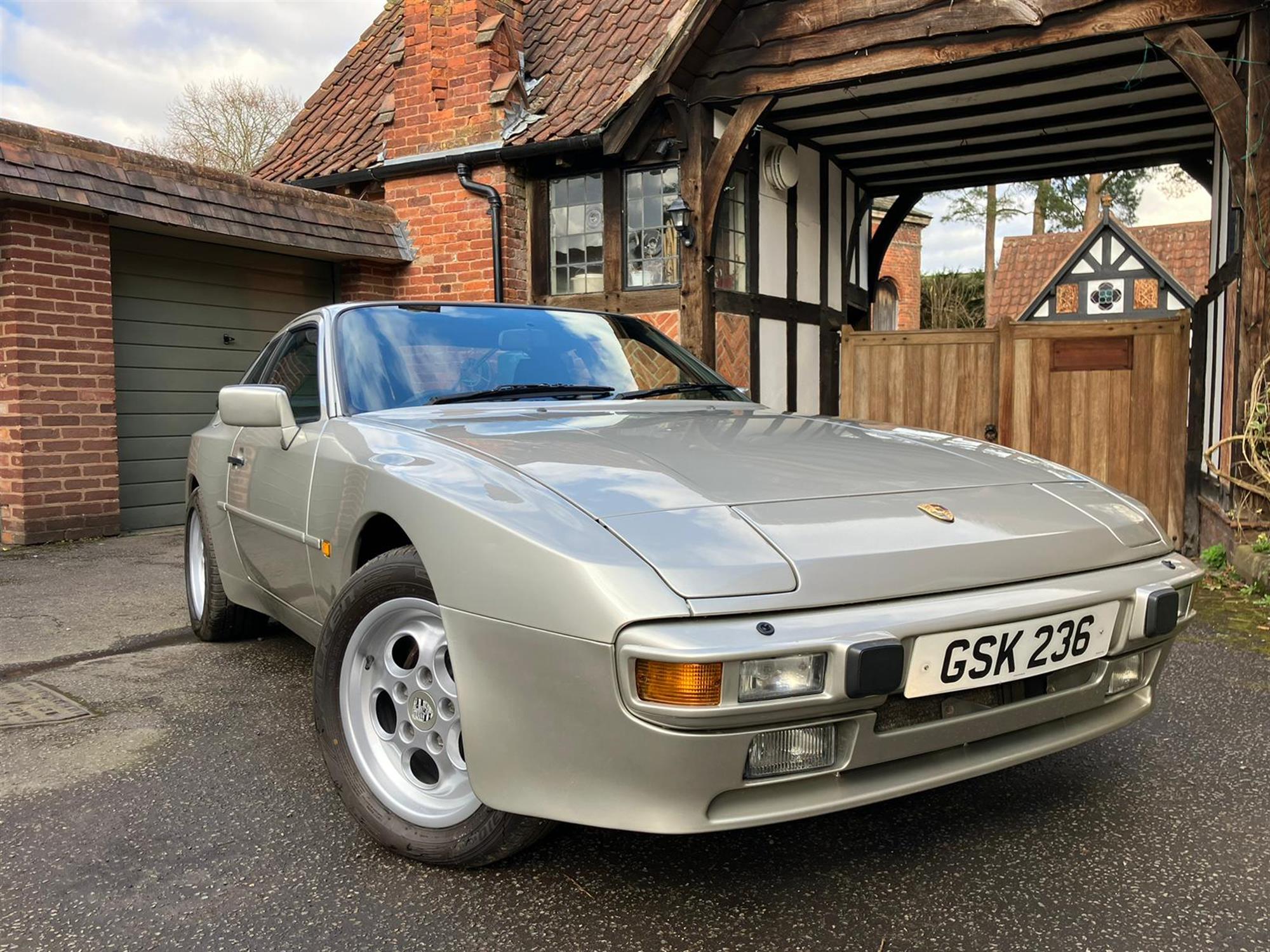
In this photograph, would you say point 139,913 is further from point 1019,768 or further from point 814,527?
point 1019,768

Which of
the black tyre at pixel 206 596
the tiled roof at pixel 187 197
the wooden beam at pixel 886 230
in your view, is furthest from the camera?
the wooden beam at pixel 886 230

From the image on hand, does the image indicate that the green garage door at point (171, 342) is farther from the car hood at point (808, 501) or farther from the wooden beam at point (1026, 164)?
the wooden beam at point (1026, 164)

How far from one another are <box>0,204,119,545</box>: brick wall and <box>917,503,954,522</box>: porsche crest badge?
716 centimetres

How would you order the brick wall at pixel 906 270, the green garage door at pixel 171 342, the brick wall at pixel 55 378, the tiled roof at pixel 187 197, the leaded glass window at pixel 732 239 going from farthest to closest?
the brick wall at pixel 906 270, the leaded glass window at pixel 732 239, the green garage door at pixel 171 342, the brick wall at pixel 55 378, the tiled roof at pixel 187 197

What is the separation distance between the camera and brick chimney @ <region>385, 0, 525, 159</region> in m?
9.48

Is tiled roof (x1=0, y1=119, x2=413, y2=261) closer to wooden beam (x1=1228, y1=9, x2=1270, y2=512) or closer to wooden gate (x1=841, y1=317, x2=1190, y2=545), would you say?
wooden gate (x1=841, y1=317, x2=1190, y2=545)

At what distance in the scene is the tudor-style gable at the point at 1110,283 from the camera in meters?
23.8

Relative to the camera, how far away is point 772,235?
940 cm

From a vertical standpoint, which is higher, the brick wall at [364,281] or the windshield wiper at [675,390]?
the brick wall at [364,281]

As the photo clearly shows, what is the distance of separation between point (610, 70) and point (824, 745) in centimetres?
859

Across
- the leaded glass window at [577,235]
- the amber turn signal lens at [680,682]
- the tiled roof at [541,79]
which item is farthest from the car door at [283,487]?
the leaded glass window at [577,235]

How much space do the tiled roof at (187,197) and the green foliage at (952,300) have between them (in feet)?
75.4

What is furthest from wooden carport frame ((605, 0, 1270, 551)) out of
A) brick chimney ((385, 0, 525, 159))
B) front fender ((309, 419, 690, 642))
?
front fender ((309, 419, 690, 642))

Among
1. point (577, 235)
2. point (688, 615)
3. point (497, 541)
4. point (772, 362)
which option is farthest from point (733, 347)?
point (688, 615)
